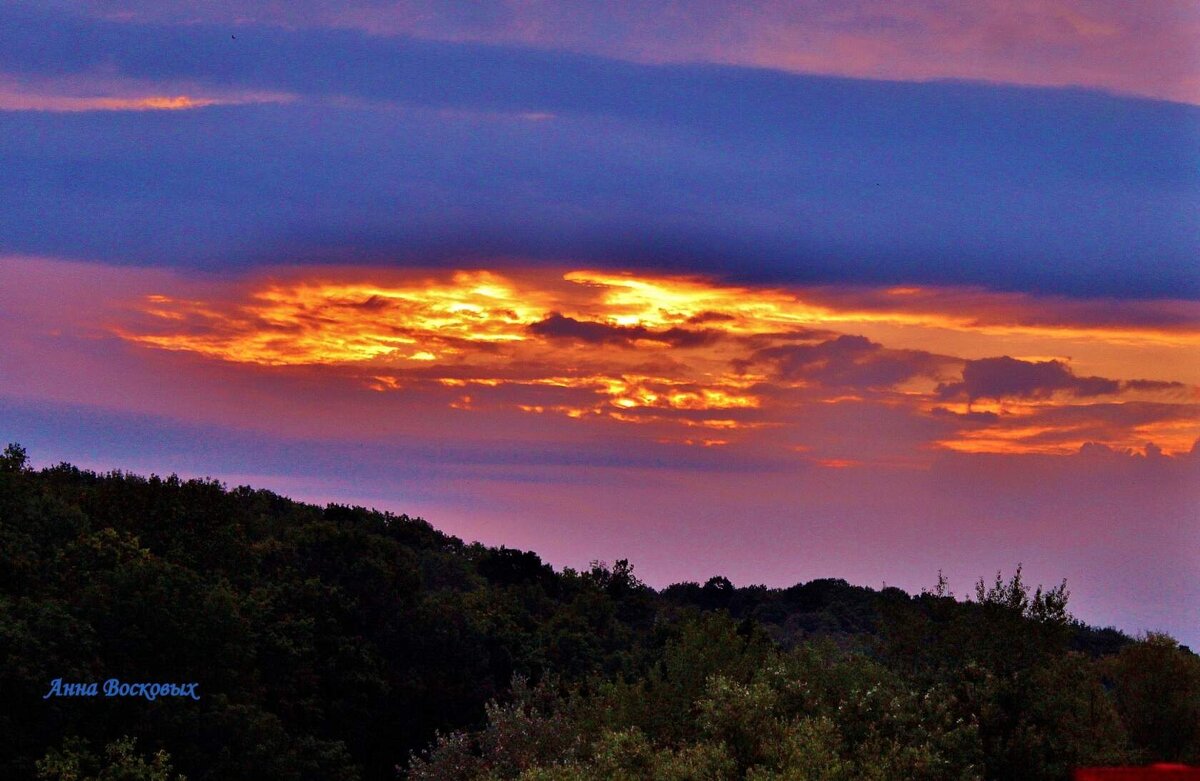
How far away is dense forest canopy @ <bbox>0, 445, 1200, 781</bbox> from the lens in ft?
125

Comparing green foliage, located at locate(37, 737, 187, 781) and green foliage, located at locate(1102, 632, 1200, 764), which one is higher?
green foliage, located at locate(1102, 632, 1200, 764)

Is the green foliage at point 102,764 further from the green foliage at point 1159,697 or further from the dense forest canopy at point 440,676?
the green foliage at point 1159,697

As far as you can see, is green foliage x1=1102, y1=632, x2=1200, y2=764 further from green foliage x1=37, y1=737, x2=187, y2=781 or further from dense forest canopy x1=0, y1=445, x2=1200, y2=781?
green foliage x1=37, y1=737, x2=187, y2=781

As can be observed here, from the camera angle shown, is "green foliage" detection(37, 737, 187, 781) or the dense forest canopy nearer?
the dense forest canopy

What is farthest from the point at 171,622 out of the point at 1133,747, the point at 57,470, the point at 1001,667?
the point at 57,470

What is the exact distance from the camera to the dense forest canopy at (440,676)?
38219mm

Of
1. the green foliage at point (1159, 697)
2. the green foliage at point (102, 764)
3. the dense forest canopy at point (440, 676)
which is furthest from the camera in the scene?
the green foliage at point (1159, 697)

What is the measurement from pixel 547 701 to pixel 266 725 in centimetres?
1244

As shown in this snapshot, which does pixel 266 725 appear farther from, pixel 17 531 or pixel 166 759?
pixel 17 531

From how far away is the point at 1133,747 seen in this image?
57750 mm

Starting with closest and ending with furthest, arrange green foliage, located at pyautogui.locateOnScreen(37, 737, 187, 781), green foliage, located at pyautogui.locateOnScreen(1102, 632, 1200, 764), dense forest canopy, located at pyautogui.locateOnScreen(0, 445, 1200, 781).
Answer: dense forest canopy, located at pyautogui.locateOnScreen(0, 445, 1200, 781) < green foliage, located at pyautogui.locateOnScreen(37, 737, 187, 781) < green foliage, located at pyautogui.locateOnScreen(1102, 632, 1200, 764)

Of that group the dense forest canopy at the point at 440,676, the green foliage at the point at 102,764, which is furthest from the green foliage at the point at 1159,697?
the green foliage at the point at 102,764

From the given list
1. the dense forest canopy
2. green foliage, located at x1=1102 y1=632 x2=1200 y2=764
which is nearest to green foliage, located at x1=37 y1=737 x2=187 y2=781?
the dense forest canopy

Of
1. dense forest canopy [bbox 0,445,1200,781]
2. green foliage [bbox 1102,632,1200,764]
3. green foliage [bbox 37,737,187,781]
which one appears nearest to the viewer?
dense forest canopy [bbox 0,445,1200,781]
